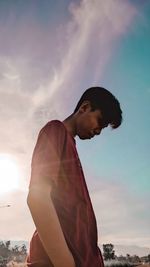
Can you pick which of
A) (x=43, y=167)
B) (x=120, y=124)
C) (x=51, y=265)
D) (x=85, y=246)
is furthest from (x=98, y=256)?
(x=120, y=124)

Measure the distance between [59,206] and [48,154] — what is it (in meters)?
0.36

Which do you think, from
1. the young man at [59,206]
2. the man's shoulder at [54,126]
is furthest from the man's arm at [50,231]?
the man's shoulder at [54,126]

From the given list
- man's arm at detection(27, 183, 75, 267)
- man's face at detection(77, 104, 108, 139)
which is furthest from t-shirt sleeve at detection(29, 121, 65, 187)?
man's face at detection(77, 104, 108, 139)

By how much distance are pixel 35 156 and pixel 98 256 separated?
81 cm

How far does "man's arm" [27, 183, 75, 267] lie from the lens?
2.69 m

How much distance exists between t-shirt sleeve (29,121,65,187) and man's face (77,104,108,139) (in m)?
0.31

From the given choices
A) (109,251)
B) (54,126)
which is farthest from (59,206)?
(109,251)

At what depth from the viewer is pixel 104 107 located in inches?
137

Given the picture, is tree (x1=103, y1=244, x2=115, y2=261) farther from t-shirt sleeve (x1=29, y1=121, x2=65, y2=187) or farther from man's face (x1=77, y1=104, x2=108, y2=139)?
t-shirt sleeve (x1=29, y1=121, x2=65, y2=187)

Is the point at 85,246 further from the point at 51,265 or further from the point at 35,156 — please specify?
the point at 35,156

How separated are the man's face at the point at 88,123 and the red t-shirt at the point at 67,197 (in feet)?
1.03

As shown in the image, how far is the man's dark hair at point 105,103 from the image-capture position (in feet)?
11.4

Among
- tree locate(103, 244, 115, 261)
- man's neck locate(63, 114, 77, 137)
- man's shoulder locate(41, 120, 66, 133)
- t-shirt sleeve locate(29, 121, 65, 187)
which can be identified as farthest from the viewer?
tree locate(103, 244, 115, 261)

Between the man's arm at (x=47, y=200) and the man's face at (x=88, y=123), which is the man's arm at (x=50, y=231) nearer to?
the man's arm at (x=47, y=200)
